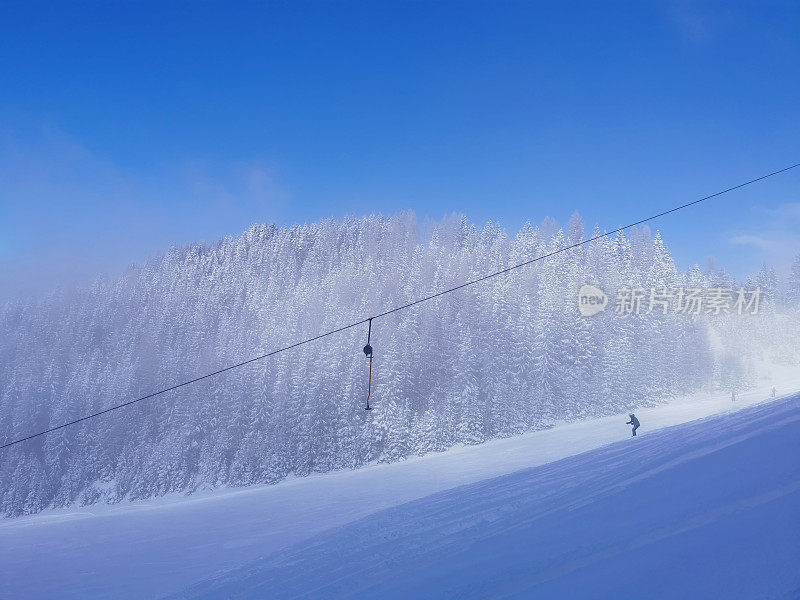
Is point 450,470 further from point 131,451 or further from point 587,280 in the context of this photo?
point 131,451

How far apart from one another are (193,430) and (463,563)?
187 feet

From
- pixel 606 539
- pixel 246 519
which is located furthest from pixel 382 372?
pixel 606 539

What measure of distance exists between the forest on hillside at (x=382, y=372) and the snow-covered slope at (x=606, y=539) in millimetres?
35429

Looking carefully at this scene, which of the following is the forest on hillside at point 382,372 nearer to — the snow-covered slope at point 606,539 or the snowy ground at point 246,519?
the snowy ground at point 246,519

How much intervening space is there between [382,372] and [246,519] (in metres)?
22.7

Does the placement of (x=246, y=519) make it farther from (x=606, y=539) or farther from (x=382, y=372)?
(x=606, y=539)

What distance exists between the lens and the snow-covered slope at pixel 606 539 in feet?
14.4

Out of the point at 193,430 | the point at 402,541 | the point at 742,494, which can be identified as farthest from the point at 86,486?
the point at 742,494

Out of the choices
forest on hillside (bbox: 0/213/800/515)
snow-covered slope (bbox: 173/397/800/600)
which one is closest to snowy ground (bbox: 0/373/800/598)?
snow-covered slope (bbox: 173/397/800/600)

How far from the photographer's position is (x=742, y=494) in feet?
19.2

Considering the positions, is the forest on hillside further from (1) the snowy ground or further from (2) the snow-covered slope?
(2) the snow-covered slope

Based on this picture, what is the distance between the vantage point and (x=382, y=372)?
49.4 m

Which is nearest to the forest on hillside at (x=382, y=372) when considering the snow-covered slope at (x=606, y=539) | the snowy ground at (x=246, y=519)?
the snowy ground at (x=246, y=519)

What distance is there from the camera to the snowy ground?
57.7 ft
